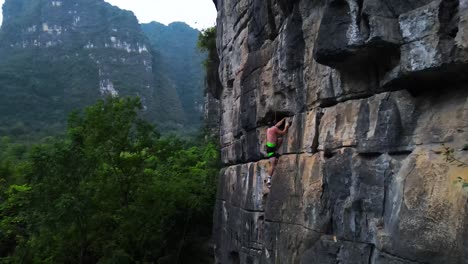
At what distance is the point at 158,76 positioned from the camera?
10388 cm

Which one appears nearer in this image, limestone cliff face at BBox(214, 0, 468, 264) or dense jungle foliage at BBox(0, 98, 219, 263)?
limestone cliff face at BBox(214, 0, 468, 264)

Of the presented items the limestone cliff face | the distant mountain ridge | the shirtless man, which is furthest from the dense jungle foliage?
the distant mountain ridge

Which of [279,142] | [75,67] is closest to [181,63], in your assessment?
[75,67]

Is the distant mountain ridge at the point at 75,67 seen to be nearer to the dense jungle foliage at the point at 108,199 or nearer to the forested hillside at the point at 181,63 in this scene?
the forested hillside at the point at 181,63

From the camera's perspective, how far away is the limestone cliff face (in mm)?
4109

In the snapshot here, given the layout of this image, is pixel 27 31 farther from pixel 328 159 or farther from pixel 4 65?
→ pixel 328 159

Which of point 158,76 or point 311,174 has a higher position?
point 158,76

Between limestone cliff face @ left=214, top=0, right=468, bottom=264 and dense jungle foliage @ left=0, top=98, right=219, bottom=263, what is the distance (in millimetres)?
6434

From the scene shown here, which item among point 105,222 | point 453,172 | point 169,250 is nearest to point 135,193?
point 105,222

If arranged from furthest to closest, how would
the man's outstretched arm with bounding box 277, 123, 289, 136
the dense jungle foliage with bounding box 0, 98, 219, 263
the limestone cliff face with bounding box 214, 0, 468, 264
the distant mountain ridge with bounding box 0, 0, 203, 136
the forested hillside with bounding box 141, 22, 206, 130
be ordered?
the forested hillside with bounding box 141, 22, 206, 130
the distant mountain ridge with bounding box 0, 0, 203, 136
the dense jungle foliage with bounding box 0, 98, 219, 263
the man's outstretched arm with bounding box 277, 123, 289, 136
the limestone cliff face with bounding box 214, 0, 468, 264

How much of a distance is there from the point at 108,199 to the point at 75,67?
78907 millimetres

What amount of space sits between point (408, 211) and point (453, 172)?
2.11 feet

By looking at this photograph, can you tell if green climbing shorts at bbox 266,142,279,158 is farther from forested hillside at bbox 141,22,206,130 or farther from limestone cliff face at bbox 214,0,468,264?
forested hillside at bbox 141,22,206,130

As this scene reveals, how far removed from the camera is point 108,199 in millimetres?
13875
